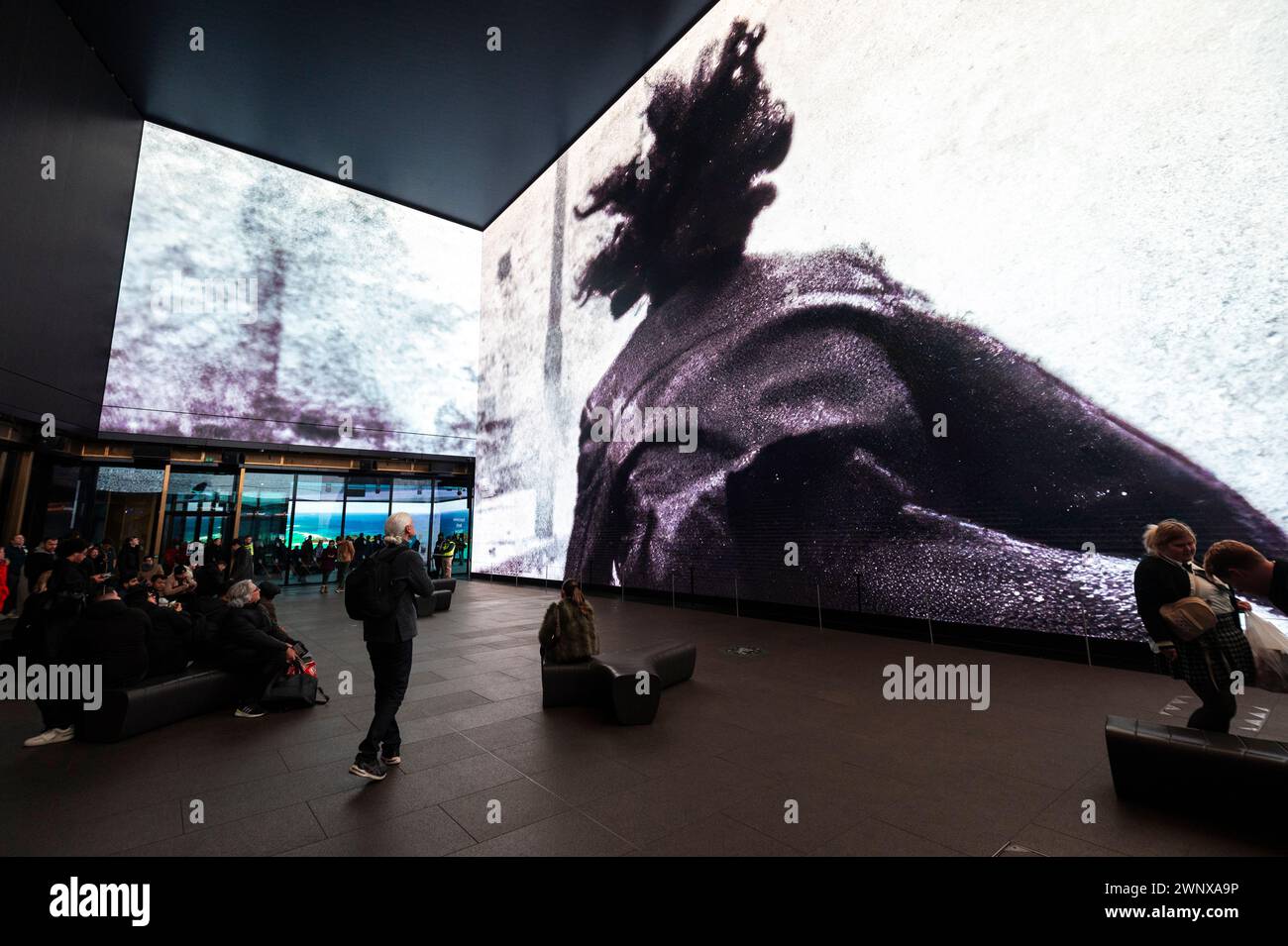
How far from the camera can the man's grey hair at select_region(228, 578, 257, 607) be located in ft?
17.2

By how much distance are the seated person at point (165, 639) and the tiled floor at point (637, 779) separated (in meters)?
0.64

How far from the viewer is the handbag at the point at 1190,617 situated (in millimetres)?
3043

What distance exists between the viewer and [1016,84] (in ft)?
26.0

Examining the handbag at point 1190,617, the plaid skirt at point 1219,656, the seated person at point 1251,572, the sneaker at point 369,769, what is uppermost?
the seated person at point 1251,572

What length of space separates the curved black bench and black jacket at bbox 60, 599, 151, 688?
0.15 metres

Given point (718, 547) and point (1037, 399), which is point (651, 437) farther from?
point (1037, 399)

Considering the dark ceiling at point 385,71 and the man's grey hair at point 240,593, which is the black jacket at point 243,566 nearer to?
the man's grey hair at point 240,593

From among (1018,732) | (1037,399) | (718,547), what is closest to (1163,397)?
(1037,399)

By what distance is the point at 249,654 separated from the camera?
5137 mm

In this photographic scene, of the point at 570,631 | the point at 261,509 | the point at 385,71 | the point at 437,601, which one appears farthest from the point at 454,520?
the point at 570,631

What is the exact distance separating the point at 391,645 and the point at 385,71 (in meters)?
17.7

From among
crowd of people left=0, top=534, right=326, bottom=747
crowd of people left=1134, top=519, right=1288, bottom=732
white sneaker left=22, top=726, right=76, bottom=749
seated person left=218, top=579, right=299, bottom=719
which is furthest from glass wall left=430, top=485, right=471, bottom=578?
crowd of people left=1134, top=519, right=1288, bottom=732

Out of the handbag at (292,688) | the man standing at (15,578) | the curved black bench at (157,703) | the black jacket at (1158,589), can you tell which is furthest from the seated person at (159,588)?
the black jacket at (1158,589)

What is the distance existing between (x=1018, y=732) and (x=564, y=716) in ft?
12.4
